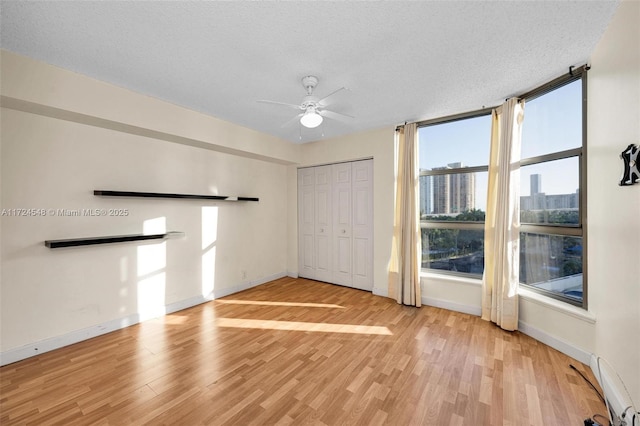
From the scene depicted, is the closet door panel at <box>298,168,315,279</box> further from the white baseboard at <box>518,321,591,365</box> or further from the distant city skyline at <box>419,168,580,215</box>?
the white baseboard at <box>518,321,591,365</box>

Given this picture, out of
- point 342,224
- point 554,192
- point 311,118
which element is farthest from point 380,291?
point 311,118

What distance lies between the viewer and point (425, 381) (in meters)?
2.13

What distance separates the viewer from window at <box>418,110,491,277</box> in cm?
352

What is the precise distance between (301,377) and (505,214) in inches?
115

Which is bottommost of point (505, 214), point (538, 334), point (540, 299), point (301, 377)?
point (301, 377)

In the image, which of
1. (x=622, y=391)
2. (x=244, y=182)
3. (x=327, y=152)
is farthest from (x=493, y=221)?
(x=244, y=182)

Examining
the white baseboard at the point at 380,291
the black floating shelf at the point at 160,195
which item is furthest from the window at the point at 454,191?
the black floating shelf at the point at 160,195

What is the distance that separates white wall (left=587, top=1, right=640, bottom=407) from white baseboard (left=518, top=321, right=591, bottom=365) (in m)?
0.18

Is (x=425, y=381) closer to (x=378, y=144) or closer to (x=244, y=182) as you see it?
(x=378, y=144)

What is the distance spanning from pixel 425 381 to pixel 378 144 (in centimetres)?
339

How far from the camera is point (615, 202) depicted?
1880 mm

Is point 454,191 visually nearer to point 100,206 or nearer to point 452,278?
point 452,278

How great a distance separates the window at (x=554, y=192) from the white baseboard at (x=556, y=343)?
1.38 ft

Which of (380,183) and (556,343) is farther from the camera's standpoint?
(380,183)
